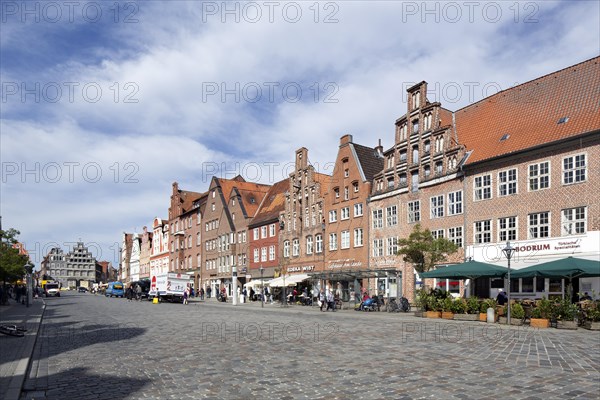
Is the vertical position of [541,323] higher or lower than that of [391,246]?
lower

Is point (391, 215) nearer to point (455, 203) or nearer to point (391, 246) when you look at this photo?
point (391, 246)

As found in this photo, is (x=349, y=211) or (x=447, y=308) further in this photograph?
(x=349, y=211)

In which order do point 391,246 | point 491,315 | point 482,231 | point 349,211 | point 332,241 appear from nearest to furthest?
point 491,315 < point 482,231 < point 391,246 < point 349,211 < point 332,241

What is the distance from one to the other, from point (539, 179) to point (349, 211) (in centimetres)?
1892

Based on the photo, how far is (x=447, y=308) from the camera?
1054 inches

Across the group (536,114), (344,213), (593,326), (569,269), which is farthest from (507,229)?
(344,213)

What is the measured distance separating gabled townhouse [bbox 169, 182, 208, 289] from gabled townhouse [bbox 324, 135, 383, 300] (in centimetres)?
3318

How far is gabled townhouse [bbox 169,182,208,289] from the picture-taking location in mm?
79812

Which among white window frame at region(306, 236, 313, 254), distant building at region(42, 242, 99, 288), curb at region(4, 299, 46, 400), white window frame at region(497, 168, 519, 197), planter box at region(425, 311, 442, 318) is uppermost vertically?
white window frame at region(497, 168, 519, 197)

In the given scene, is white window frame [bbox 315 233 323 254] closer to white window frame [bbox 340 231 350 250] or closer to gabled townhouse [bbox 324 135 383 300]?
gabled townhouse [bbox 324 135 383 300]

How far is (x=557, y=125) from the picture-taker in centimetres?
3141

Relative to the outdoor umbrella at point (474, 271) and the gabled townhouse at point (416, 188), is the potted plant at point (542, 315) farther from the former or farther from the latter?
the gabled townhouse at point (416, 188)

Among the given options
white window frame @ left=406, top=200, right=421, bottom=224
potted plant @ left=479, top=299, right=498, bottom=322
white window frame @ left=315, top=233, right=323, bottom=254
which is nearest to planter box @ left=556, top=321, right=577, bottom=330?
potted plant @ left=479, top=299, right=498, bottom=322

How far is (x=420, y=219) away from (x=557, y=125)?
11.6m
